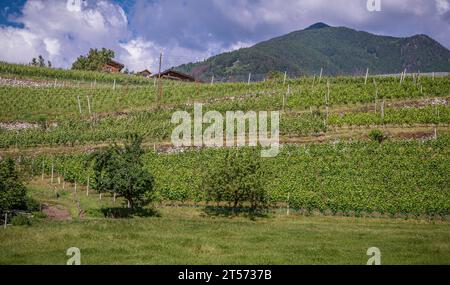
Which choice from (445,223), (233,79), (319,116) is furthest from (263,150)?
(233,79)

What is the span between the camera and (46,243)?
20.8m

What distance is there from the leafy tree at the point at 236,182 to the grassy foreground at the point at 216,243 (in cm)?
586

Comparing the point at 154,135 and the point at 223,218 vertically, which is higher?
the point at 154,135

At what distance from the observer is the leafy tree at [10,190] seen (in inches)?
1144

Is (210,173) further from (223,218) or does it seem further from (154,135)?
(154,135)

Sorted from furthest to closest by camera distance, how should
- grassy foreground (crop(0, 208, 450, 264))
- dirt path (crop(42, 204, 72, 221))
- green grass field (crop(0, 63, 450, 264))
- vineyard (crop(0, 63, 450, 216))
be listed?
1. vineyard (crop(0, 63, 450, 216))
2. dirt path (crop(42, 204, 72, 221))
3. green grass field (crop(0, 63, 450, 264))
4. grassy foreground (crop(0, 208, 450, 264))

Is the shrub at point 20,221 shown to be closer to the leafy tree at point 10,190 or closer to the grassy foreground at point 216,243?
the grassy foreground at point 216,243

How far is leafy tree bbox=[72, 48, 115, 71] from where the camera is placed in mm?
113562

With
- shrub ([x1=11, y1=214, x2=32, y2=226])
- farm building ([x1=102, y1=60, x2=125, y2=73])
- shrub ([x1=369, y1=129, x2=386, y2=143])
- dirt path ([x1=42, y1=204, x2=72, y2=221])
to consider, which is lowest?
dirt path ([x1=42, y1=204, x2=72, y2=221])

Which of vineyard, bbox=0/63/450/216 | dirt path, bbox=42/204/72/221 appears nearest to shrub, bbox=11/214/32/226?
dirt path, bbox=42/204/72/221

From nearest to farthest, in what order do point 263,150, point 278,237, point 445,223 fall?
point 278,237
point 445,223
point 263,150

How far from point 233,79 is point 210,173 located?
171ft

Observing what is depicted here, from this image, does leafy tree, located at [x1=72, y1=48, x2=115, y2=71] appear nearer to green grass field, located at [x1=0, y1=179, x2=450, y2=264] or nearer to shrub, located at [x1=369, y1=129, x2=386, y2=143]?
shrub, located at [x1=369, y1=129, x2=386, y2=143]

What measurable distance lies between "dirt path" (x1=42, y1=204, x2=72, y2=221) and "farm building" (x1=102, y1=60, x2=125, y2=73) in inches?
3340
